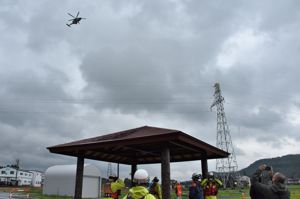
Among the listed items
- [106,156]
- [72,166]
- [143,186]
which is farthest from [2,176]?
[143,186]

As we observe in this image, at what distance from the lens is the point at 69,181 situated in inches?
1182

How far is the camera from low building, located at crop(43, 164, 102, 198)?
1164 inches

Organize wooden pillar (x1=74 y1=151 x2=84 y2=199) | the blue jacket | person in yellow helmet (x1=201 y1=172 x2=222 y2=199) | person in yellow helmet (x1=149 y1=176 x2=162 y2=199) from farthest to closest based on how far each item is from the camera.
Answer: wooden pillar (x1=74 y1=151 x2=84 y2=199)
person in yellow helmet (x1=201 y1=172 x2=222 y2=199)
person in yellow helmet (x1=149 y1=176 x2=162 y2=199)
the blue jacket

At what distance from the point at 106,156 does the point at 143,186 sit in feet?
43.0

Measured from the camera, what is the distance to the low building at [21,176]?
7850 cm

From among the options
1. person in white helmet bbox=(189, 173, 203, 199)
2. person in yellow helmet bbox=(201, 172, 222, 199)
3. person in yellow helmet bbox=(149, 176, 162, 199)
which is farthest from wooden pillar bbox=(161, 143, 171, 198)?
person in white helmet bbox=(189, 173, 203, 199)

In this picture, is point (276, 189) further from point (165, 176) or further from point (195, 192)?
point (165, 176)

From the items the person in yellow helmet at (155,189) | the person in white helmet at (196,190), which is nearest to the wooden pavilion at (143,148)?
the person in yellow helmet at (155,189)

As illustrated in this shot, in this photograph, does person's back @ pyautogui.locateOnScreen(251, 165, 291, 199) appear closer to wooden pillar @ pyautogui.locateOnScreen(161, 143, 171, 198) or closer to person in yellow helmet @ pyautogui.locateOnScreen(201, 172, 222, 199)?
person in yellow helmet @ pyautogui.locateOnScreen(201, 172, 222, 199)

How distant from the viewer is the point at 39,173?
89312 mm

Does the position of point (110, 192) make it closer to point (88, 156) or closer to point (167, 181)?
point (167, 181)

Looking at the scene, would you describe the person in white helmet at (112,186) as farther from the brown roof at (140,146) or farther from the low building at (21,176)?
the low building at (21,176)

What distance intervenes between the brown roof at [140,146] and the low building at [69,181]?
46.6ft

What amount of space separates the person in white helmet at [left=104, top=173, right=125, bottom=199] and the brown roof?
105 inches
